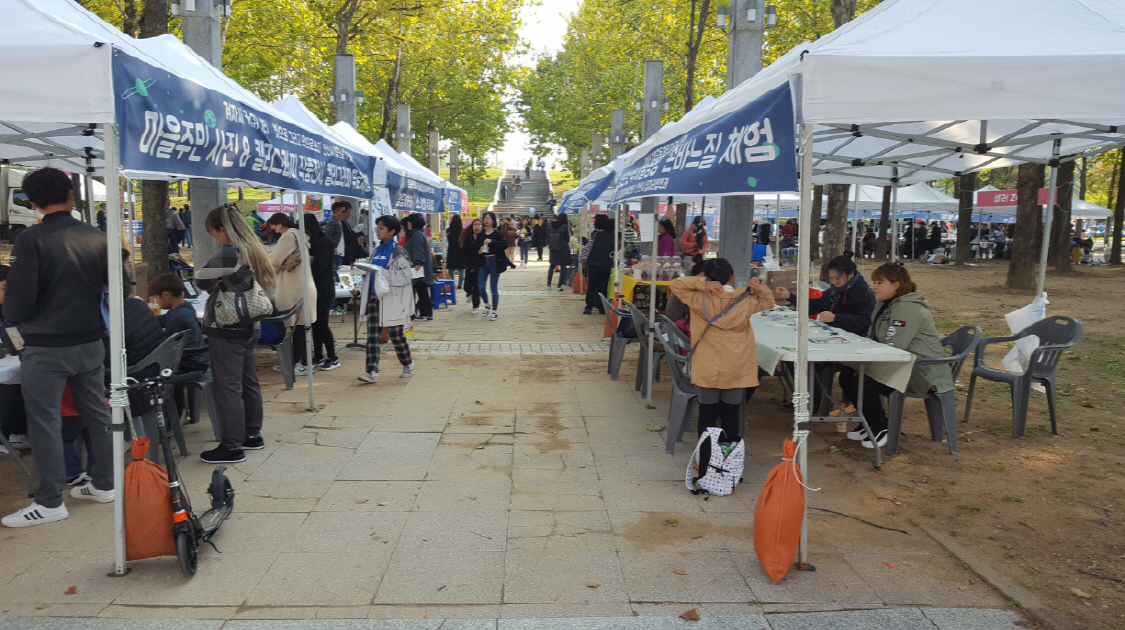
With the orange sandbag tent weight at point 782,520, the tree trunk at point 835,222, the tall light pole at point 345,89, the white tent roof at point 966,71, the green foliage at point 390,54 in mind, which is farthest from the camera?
the green foliage at point 390,54

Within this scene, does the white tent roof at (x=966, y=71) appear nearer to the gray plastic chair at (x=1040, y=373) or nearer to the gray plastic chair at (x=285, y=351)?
Answer: the gray plastic chair at (x=1040, y=373)

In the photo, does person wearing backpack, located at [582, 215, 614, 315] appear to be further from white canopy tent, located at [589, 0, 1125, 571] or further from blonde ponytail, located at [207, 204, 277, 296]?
white canopy tent, located at [589, 0, 1125, 571]

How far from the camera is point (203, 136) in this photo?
4.56 meters

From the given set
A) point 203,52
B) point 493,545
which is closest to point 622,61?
point 203,52

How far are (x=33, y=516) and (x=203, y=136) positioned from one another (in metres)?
2.31

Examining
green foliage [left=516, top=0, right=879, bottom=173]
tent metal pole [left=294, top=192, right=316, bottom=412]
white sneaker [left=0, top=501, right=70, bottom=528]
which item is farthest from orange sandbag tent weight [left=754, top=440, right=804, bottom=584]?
green foliage [left=516, top=0, right=879, bottom=173]

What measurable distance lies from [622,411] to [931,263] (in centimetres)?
2810

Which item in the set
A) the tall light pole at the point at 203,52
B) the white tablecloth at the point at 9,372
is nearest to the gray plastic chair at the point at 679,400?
the white tablecloth at the point at 9,372

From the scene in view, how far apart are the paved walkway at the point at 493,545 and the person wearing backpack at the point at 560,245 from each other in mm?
12706

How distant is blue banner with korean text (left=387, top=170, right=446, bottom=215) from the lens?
1256 cm

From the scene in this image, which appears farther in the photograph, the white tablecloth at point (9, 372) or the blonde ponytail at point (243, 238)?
the blonde ponytail at point (243, 238)

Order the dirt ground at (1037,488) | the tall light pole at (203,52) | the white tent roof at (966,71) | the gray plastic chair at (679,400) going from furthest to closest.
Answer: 1. the tall light pole at (203,52)
2. the gray plastic chair at (679,400)
3. the dirt ground at (1037,488)
4. the white tent roof at (966,71)

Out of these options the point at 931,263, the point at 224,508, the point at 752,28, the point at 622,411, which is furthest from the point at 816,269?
the point at 224,508

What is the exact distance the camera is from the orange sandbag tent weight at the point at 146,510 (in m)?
3.77
